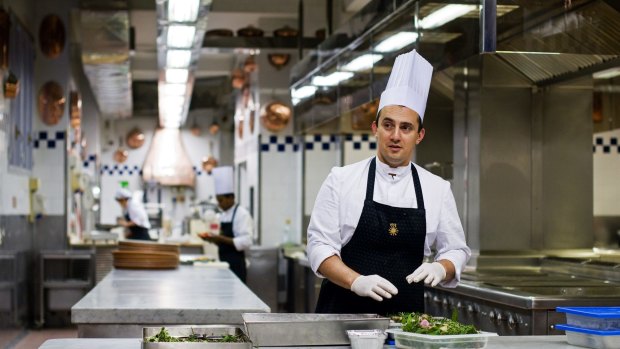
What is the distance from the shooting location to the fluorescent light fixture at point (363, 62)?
21.0 feet

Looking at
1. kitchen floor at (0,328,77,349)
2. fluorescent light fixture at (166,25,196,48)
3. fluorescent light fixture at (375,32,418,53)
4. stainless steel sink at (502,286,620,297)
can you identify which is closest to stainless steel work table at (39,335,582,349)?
stainless steel sink at (502,286,620,297)

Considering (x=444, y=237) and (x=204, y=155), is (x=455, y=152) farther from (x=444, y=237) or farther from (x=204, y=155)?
(x=204, y=155)

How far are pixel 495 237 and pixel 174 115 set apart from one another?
9909mm

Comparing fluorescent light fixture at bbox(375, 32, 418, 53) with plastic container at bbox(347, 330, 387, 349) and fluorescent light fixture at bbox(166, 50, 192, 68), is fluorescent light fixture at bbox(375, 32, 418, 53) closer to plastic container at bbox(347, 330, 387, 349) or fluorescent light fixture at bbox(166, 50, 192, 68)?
fluorescent light fixture at bbox(166, 50, 192, 68)

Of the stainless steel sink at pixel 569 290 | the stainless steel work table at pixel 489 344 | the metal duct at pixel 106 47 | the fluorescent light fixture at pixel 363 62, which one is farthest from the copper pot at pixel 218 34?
the stainless steel work table at pixel 489 344

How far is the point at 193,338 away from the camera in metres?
2.61

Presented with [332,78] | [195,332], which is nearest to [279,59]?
[332,78]

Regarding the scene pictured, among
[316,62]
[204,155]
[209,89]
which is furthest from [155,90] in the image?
[316,62]

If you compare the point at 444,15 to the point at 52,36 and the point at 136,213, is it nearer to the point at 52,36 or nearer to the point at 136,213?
the point at 52,36

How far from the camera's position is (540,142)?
6219mm

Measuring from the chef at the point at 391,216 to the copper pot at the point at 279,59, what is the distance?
8.41 meters

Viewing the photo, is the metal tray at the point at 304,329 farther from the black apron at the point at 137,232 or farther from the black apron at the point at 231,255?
the black apron at the point at 137,232

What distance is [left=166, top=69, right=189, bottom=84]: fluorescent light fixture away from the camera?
396 inches

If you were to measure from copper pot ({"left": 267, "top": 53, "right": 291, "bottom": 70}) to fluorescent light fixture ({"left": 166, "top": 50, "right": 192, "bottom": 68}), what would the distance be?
224cm
